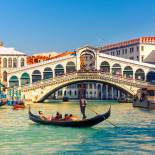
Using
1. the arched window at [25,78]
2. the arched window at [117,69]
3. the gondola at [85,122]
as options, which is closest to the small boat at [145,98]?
the arched window at [117,69]

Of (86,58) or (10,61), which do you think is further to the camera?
(86,58)

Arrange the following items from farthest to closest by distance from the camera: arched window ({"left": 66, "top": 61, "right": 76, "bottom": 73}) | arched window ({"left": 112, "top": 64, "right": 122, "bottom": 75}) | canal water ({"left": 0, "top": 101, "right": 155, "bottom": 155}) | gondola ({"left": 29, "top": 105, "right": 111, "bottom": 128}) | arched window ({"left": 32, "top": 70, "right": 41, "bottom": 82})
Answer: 1. arched window ({"left": 112, "top": 64, "right": 122, "bottom": 75})
2. arched window ({"left": 66, "top": 61, "right": 76, "bottom": 73})
3. arched window ({"left": 32, "top": 70, "right": 41, "bottom": 82})
4. gondola ({"left": 29, "top": 105, "right": 111, "bottom": 128})
5. canal water ({"left": 0, "top": 101, "right": 155, "bottom": 155})

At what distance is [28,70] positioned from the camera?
107 ft

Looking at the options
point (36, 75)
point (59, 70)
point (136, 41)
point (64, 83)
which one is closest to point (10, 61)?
point (36, 75)

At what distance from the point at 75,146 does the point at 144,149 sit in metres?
1.42

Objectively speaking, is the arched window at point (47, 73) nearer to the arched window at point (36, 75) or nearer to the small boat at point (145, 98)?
the arched window at point (36, 75)

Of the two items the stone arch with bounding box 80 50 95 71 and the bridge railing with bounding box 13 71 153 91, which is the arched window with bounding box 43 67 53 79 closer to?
the stone arch with bounding box 80 50 95 71

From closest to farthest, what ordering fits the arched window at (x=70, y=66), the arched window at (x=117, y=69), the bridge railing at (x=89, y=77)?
the bridge railing at (x=89, y=77) < the arched window at (x=70, y=66) < the arched window at (x=117, y=69)

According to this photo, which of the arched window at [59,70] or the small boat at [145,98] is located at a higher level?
the arched window at [59,70]

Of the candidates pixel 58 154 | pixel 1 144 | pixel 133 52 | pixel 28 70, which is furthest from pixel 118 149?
pixel 133 52

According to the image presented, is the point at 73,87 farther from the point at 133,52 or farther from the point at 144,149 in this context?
the point at 144,149

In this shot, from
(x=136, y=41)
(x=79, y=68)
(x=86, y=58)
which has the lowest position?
(x=79, y=68)

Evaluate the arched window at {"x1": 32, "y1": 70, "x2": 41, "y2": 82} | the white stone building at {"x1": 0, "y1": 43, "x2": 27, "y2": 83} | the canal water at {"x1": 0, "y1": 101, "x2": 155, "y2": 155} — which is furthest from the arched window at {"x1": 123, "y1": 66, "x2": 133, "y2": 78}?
the canal water at {"x1": 0, "y1": 101, "x2": 155, "y2": 155}

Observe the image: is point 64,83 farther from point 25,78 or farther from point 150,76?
point 150,76
